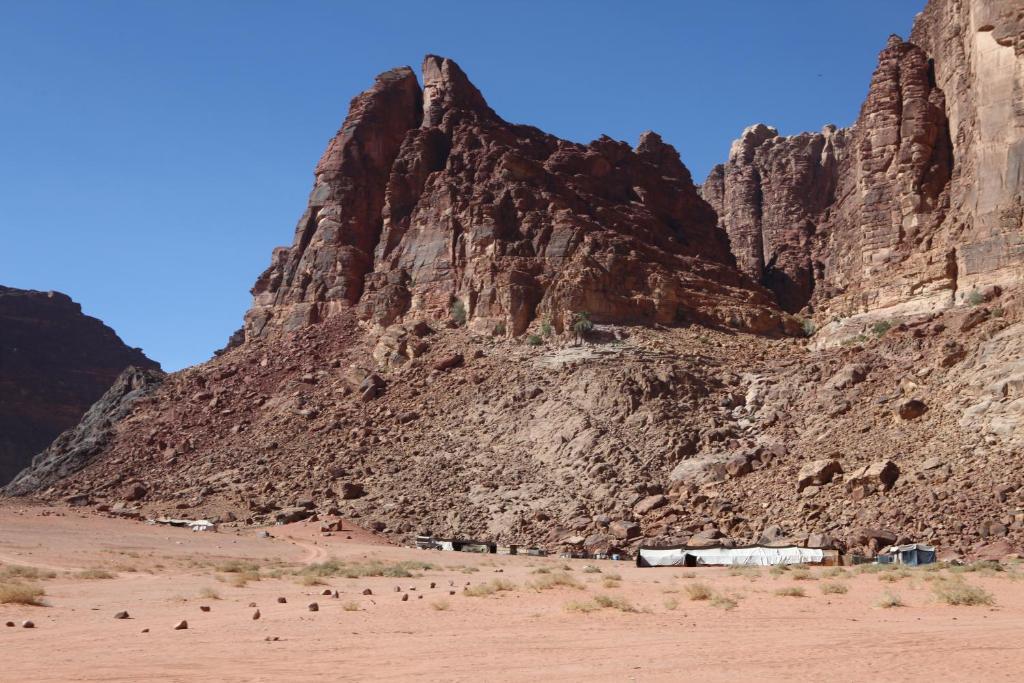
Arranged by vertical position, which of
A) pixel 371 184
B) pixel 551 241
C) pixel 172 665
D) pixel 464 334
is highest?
pixel 371 184

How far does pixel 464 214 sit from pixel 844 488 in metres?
34.5

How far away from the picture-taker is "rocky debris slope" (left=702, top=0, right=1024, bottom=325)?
49000 millimetres

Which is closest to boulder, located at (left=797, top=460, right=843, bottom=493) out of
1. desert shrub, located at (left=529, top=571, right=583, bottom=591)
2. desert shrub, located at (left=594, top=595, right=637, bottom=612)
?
desert shrub, located at (left=529, top=571, right=583, bottom=591)

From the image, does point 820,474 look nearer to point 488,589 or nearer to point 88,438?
point 488,589

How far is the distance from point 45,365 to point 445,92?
67.2m

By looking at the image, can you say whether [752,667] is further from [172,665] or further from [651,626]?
[172,665]

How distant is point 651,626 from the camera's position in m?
17.1

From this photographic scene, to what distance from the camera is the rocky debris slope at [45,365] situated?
108750mm

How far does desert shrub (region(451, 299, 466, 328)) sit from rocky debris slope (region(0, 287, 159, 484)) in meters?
65.2

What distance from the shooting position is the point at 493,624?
17.5 meters

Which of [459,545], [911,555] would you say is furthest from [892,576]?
[459,545]

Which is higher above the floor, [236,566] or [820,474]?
[820,474]

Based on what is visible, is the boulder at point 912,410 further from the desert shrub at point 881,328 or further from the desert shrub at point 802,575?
the desert shrub at point 802,575

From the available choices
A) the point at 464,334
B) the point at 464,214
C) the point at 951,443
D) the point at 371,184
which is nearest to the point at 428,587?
the point at 951,443
